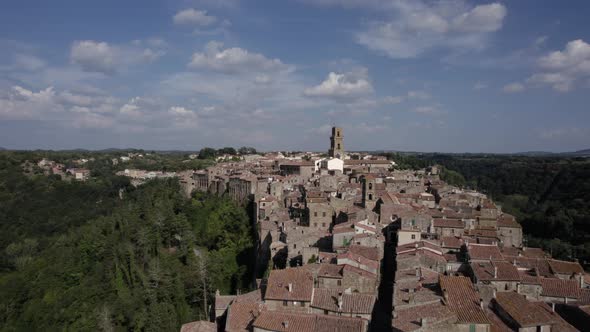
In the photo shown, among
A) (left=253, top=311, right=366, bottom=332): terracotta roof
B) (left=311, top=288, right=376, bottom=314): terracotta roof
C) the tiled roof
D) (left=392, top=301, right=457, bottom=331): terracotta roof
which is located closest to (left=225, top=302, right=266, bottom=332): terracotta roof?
(left=253, top=311, right=366, bottom=332): terracotta roof

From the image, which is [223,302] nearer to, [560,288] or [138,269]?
[560,288]

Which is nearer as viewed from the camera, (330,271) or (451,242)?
(330,271)

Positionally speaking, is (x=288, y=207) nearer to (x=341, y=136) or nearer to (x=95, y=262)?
(x=95, y=262)

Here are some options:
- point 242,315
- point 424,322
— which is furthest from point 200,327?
point 424,322

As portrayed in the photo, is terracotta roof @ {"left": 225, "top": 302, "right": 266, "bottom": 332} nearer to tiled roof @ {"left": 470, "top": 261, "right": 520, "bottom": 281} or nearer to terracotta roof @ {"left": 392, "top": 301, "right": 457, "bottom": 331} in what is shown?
terracotta roof @ {"left": 392, "top": 301, "right": 457, "bottom": 331}

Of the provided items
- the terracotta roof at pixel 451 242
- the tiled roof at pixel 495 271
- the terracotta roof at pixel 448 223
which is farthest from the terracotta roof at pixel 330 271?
the terracotta roof at pixel 448 223

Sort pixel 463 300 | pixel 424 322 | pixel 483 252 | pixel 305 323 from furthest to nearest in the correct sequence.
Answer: pixel 483 252 < pixel 305 323 < pixel 463 300 < pixel 424 322

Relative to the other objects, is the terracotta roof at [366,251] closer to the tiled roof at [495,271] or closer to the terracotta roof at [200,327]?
the tiled roof at [495,271]
